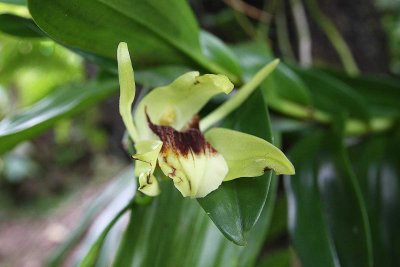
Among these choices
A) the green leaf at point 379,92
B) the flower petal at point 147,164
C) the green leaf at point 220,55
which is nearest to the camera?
the flower petal at point 147,164

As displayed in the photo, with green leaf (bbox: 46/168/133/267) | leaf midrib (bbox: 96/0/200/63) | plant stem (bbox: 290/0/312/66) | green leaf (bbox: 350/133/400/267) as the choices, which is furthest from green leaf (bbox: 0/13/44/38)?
plant stem (bbox: 290/0/312/66)

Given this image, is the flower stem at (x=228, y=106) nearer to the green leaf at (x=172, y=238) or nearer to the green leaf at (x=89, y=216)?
the green leaf at (x=172, y=238)

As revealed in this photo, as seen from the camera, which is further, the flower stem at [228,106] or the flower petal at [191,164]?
the flower stem at [228,106]

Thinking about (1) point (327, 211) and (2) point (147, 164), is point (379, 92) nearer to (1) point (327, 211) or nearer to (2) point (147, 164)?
(1) point (327, 211)

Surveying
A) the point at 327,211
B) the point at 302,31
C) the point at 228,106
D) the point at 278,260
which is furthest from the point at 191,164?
the point at 302,31

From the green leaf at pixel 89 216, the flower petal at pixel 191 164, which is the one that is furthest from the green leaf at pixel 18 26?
the green leaf at pixel 89 216
